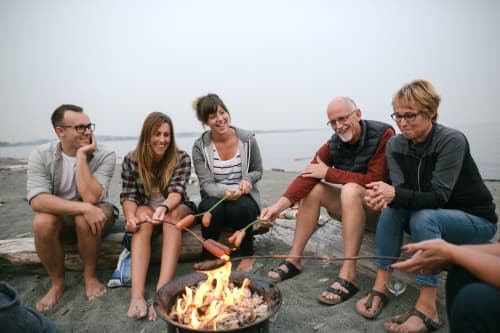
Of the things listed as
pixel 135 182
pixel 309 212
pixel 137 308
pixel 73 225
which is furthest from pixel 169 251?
pixel 309 212

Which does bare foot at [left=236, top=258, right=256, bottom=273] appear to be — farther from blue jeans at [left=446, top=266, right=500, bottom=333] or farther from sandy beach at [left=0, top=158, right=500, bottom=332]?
blue jeans at [left=446, top=266, right=500, bottom=333]

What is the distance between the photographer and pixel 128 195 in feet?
11.8

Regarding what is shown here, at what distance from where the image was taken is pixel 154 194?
367 centimetres

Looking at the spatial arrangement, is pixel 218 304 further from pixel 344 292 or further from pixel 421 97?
pixel 421 97

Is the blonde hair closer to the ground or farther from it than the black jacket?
Result: farther from it

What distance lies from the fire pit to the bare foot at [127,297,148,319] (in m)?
0.64

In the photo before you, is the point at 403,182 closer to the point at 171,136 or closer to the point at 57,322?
the point at 171,136

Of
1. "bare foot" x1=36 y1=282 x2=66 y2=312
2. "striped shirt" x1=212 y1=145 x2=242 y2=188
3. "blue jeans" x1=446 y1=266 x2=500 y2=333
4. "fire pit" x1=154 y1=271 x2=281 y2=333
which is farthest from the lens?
"striped shirt" x1=212 y1=145 x2=242 y2=188

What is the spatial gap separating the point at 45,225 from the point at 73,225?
0.35 meters

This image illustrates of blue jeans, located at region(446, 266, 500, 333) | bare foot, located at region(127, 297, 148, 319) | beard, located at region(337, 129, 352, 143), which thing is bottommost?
bare foot, located at region(127, 297, 148, 319)

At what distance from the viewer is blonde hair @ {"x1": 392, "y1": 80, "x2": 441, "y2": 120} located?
2635 millimetres

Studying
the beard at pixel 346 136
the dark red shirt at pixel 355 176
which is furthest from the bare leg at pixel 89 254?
the beard at pixel 346 136

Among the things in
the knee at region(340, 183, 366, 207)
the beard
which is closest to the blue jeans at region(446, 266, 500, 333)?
the knee at region(340, 183, 366, 207)

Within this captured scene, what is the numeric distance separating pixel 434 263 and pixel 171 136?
274 cm
